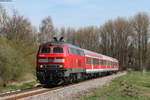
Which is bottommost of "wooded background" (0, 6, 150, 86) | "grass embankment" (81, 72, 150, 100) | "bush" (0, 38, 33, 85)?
"grass embankment" (81, 72, 150, 100)

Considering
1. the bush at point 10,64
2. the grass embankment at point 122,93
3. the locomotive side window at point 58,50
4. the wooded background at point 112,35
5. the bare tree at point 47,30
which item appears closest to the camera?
the grass embankment at point 122,93

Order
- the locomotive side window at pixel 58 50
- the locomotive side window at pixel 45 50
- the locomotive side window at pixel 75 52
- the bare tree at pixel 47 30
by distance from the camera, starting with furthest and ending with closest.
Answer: the bare tree at pixel 47 30 < the locomotive side window at pixel 75 52 < the locomotive side window at pixel 45 50 < the locomotive side window at pixel 58 50

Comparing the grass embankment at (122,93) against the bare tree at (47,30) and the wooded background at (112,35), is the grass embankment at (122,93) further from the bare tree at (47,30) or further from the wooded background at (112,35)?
the bare tree at (47,30)

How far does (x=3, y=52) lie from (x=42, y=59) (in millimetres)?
5725

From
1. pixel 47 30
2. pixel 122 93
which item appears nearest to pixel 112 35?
pixel 47 30

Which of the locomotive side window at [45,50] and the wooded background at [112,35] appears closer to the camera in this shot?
the locomotive side window at [45,50]

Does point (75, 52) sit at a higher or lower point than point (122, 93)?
higher

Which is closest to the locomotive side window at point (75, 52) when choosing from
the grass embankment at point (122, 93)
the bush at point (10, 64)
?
the grass embankment at point (122, 93)

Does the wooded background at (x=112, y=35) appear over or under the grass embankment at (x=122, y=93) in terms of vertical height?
over

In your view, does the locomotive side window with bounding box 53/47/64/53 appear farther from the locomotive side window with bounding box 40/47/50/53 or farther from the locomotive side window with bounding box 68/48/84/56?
the locomotive side window with bounding box 68/48/84/56

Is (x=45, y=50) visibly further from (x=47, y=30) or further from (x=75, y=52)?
(x=47, y=30)

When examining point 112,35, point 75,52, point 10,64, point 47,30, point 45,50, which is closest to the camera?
point 45,50

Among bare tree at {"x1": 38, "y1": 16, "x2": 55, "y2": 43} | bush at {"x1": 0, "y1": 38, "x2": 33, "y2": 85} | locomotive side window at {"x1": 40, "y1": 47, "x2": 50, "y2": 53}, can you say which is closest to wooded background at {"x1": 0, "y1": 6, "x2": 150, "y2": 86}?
bare tree at {"x1": 38, "y1": 16, "x2": 55, "y2": 43}

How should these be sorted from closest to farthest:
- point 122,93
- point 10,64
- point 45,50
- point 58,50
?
point 122,93 < point 58,50 < point 45,50 < point 10,64
